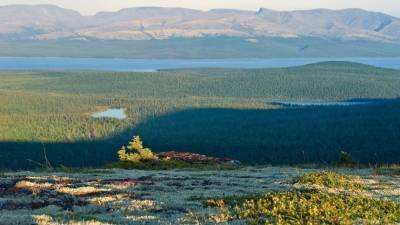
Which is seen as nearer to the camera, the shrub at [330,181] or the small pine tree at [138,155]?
the shrub at [330,181]

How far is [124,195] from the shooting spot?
82.7ft

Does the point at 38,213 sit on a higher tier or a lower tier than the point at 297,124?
higher

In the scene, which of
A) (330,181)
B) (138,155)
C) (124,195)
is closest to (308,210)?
(124,195)

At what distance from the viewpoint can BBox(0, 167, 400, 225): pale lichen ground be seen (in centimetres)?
2002

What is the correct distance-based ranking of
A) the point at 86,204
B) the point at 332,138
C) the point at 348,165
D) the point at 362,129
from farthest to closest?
the point at 362,129, the point at 332,138, the point at 348,165, the point at 86,204

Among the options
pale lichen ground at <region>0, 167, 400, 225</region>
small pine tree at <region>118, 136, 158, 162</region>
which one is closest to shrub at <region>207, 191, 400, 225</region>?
pale lichen ground at <region>0, 167, 400, 225</region>

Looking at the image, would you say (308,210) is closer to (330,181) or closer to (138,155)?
(330,181)

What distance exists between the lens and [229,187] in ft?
94.5

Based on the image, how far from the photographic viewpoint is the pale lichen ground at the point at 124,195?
20.0 metres

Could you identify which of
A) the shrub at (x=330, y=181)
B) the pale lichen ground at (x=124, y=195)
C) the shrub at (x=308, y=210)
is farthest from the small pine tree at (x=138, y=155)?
the shrub at (x=308, y=210)

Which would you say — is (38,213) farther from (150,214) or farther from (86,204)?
(150,214)

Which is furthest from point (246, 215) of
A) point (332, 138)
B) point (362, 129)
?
point (362, 129)

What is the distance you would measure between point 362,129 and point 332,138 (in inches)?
518

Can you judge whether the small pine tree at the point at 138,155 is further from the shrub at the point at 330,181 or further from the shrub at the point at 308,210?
the shrub at the point at 308,210
